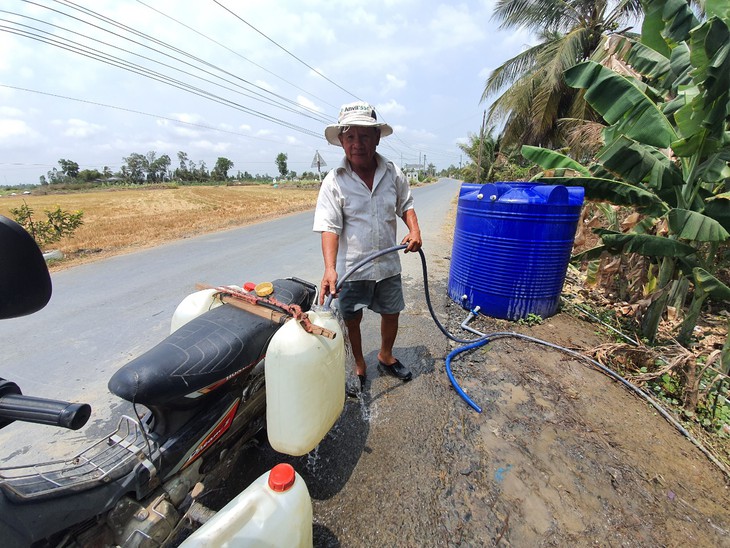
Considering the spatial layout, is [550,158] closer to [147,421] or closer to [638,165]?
[638,165]

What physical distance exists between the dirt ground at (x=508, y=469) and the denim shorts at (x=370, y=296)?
62 centimetres

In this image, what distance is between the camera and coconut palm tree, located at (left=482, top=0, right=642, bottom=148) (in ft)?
35.4

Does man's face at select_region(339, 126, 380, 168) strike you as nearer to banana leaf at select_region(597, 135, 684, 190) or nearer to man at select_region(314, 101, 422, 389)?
man at select_region(314, 101, 422, 389)

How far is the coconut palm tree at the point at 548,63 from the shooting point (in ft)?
35.4

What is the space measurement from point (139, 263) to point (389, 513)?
6255 mm

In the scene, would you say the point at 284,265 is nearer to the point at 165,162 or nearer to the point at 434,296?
the point at 434,296

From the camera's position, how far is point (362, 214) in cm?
229

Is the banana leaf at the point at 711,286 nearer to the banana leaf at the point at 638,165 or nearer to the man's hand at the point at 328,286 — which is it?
the banana leaf at the point at 638,165

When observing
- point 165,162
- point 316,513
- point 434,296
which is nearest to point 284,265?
point 434,296

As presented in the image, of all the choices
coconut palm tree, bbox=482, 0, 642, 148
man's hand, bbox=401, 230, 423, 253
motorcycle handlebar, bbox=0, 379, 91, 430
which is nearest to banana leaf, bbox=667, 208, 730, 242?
man's hand, bbox=401, 230, 423, 253

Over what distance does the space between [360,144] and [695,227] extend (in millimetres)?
2727

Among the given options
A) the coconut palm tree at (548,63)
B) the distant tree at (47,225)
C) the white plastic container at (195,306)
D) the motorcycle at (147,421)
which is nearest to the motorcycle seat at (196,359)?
the motorcycle at (147,421)

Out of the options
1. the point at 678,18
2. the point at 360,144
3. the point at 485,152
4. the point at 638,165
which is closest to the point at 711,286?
the point at 638,165

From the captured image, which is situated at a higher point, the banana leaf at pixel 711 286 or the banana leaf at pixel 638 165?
the banana leaf at pixel 638 165
